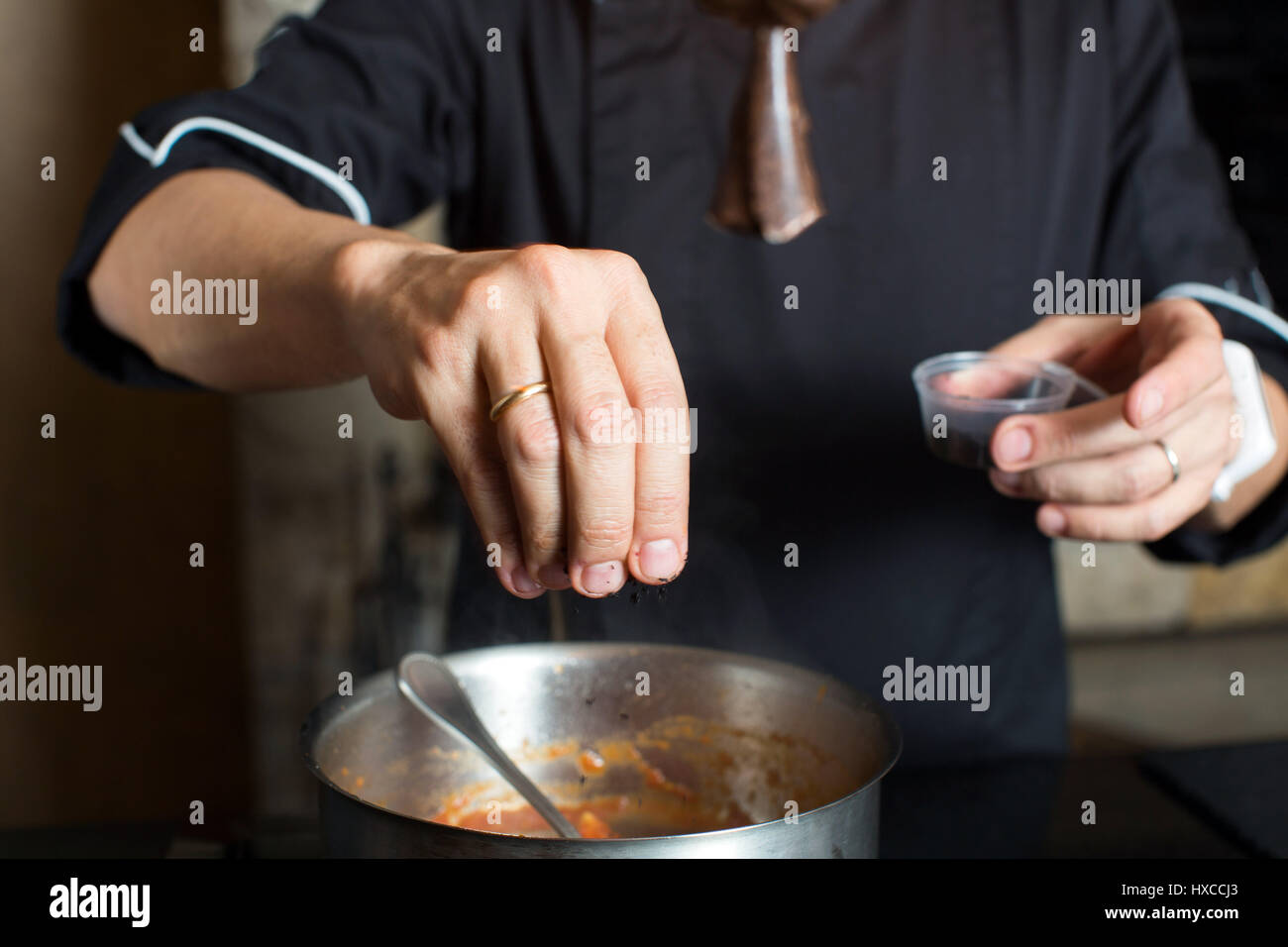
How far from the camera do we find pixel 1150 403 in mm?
690

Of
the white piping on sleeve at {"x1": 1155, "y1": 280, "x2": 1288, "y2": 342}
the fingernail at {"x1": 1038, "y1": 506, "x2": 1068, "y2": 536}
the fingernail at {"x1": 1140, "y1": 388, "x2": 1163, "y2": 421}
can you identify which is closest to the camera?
the fingernail at {"x1": 1140, "y1": 388, "x2": 1163, "y2": 421}

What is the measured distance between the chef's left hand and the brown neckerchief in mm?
217

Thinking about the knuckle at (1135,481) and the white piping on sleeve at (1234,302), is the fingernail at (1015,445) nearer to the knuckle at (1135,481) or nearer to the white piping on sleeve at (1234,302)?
the knuckle at (1135,481)

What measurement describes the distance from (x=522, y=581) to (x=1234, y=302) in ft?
2.86

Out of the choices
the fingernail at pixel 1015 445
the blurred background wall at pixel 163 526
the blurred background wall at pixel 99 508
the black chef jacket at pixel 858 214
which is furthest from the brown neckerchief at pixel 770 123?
the blurred background wall at pixel 99 508

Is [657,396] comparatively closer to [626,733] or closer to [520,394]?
[520,394]

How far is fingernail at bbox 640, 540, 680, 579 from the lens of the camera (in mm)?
478

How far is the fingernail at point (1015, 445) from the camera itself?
71 cm

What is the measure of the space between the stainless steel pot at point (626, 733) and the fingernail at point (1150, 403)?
0.91ft

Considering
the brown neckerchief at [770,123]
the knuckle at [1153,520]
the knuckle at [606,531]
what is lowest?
the knuckle at [1153,520]
